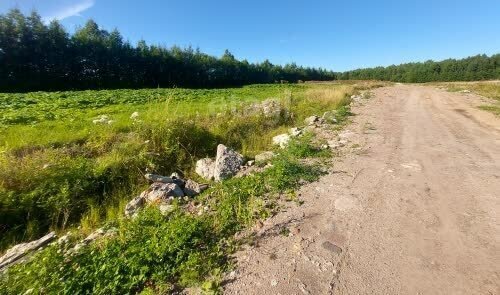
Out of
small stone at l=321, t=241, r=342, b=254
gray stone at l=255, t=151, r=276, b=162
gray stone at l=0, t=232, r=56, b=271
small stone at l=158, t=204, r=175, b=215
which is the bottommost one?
gray stone at l=0, t=232, r=56, b=271

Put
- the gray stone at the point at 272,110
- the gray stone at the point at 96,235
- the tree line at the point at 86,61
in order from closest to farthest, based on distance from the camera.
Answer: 1. the gray stone at the point at 96,235
2. the gray stone at the point at 272,110
3. the tree line at the point at 86,61

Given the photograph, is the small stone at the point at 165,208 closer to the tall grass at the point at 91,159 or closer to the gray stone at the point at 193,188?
the gray stone at the point at 193,188

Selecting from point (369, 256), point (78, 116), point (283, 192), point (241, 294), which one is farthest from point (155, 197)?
point (78, 116)

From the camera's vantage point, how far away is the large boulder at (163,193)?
4559 mm

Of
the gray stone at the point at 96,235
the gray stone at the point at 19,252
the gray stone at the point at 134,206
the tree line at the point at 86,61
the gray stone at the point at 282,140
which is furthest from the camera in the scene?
the tree line at the point at 86,61

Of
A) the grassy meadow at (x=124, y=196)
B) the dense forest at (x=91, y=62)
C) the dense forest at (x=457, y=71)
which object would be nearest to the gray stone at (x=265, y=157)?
the grassy meadow at (x=124, y=196)

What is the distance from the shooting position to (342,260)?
9.85 ft

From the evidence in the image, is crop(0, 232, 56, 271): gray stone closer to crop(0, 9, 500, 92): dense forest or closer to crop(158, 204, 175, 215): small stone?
crop(158, 204, 175, 215): small stone

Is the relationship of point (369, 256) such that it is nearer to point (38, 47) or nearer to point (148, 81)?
point (38, 47)

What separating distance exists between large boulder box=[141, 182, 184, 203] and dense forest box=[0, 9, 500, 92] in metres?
35.3

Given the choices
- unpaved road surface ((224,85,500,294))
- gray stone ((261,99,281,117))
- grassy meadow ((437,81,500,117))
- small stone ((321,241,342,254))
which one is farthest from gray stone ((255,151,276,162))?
grassy meadow ((437,81,500,117))

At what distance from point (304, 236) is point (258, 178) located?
179 cm

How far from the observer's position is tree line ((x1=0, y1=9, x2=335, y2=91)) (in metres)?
31.7

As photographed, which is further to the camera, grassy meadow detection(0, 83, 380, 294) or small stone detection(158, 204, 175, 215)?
small stone detection(158, 204, 175, 215)
